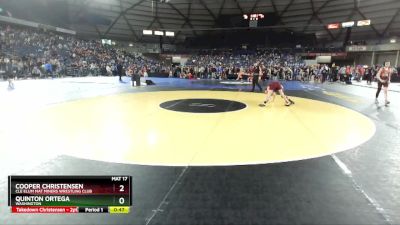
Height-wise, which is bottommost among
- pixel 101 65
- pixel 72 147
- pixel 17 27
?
pixel 72 147

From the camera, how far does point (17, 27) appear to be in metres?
30.9

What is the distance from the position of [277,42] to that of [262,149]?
4504 cm

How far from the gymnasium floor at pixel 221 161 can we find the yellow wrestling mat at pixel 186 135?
0.07 feet

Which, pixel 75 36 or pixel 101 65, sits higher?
pixel 75 36

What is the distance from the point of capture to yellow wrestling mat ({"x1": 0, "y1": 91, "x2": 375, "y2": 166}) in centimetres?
458

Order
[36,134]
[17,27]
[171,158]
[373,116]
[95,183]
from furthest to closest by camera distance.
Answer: [17,27] < [373,116] < [36,134] < [171,158] < [95,183]

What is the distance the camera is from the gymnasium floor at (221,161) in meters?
2.82

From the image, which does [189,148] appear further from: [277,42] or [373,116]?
Result: [277,42]

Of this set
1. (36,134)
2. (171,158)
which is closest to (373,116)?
(171,158)
